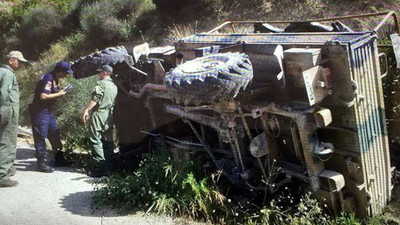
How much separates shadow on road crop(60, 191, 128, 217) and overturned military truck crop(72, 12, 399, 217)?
4.92 ft

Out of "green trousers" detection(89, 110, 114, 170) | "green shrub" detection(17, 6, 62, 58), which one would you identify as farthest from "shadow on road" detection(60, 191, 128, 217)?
"green shrub" detection(17, 6, 62, 58)

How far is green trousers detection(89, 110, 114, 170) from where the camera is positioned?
24.6 feet

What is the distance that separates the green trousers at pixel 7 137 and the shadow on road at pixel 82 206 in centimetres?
121

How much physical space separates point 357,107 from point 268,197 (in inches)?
61.9

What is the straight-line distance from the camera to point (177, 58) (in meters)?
6.68

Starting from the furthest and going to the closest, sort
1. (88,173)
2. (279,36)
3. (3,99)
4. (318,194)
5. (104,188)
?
(88,173) < (3,99) < (104,188) < (279,36) < (318,194)

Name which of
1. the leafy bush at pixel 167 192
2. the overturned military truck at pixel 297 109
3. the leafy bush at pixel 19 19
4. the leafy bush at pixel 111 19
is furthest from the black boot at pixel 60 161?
the leafy bush at pixel 19 19

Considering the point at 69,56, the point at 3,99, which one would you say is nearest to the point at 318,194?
the point at 3,99

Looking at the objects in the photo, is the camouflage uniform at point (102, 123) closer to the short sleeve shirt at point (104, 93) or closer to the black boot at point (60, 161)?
the short sleeve shirt at point (104, 93)

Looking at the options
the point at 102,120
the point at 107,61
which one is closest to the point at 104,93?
the point at 102,120

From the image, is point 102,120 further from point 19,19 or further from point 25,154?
point 19,19

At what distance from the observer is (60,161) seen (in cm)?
842

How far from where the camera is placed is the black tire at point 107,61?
25.5 feet

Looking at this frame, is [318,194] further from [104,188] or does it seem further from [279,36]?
[104,188]
